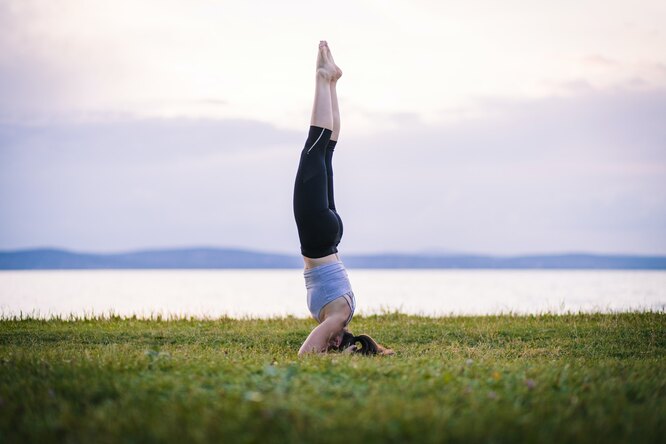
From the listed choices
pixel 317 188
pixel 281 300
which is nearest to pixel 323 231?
pixel 317 188

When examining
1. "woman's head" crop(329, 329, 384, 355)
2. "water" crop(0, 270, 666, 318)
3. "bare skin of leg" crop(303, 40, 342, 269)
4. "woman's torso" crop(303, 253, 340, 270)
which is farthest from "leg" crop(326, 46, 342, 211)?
"water" crop(0, 270, 666, 318)

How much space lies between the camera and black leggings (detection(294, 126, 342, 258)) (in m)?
8.20

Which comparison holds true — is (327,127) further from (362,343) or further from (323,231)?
(362,343)

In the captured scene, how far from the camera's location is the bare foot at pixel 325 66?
859cm

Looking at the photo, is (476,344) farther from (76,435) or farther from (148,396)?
(76,435)

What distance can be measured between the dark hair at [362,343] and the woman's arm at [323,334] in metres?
0.16

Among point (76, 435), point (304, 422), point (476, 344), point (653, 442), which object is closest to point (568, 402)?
point (653, 442)

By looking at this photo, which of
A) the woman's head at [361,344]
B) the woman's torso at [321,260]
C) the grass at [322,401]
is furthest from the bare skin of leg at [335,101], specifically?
the grass at [322,401]

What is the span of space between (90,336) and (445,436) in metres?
8.26

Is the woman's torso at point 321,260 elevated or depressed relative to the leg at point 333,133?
depressed

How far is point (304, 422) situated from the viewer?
3971mm

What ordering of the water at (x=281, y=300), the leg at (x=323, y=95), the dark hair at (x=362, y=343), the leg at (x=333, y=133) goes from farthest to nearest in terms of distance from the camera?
the water at (x=281, y=300), the leg at (x=333, y=133), the leg at (x=323, y=95), the dark hair at (x=362, y=343)

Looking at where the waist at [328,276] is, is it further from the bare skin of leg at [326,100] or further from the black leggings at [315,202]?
the black leggings at [315,202]

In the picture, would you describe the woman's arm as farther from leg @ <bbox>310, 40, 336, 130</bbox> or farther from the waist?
leg @ <bbox>310, 40, 336, 130</bbox>
